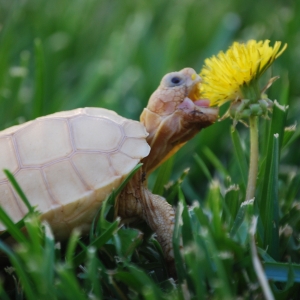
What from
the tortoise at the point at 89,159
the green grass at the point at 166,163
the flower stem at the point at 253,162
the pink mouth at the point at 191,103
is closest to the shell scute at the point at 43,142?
the tortoise at the point at 89,159

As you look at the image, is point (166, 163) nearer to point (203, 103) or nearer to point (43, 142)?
point (203, 103)

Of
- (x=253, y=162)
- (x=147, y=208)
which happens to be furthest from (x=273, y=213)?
(x=147, y=208)

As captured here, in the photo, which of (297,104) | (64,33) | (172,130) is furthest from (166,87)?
(64,33)

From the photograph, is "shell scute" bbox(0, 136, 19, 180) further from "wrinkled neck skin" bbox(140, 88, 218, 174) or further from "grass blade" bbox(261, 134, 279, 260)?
"grass blade" bbox(261, 134, 279, 260)

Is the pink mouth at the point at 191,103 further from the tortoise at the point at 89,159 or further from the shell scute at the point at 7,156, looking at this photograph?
the shell scute at the point at 7,156

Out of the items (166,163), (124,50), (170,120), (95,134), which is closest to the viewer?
(95,134)
